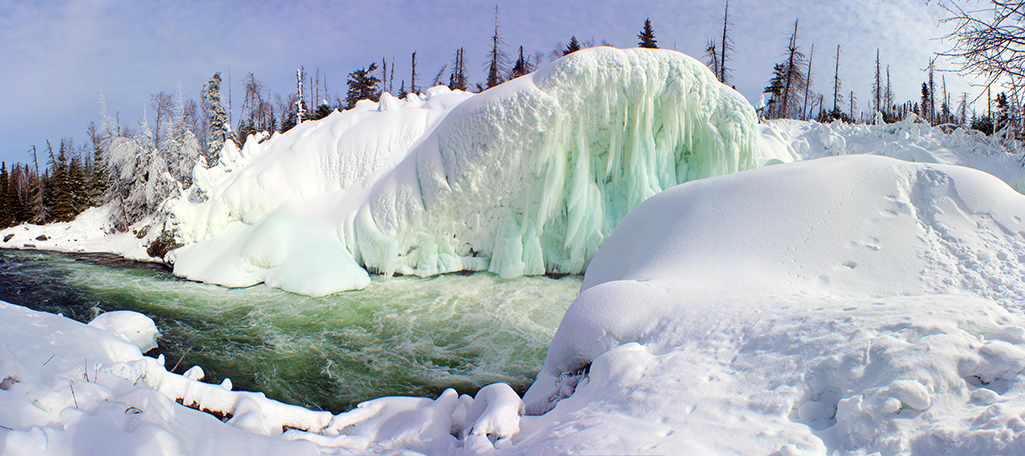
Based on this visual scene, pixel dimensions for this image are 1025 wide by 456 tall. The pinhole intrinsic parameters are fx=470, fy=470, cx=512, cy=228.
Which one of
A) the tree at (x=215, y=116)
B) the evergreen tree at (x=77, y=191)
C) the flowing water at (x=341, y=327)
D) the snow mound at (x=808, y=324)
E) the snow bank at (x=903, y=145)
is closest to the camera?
the snow mound at (x=808, y=324)

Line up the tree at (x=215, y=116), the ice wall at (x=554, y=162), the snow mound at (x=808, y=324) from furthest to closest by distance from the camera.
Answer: the tree at (x=215, y=116) < the ice wall at (x=554, y=162) < the snow mound at (x=808, y=324)

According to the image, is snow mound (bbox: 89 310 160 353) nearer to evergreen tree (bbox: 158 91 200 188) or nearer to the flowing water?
the flowing water

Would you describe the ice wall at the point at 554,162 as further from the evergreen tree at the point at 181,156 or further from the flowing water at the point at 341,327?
the evergreen tree at the point at 181,156

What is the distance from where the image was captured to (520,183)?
9.92m

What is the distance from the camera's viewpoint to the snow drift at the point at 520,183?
30.5 ft

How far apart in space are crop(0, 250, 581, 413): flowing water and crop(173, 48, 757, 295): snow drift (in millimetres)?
586

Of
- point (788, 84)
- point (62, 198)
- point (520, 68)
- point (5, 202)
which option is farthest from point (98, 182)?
point (788, 84)

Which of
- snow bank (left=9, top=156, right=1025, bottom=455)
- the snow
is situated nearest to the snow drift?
the snow

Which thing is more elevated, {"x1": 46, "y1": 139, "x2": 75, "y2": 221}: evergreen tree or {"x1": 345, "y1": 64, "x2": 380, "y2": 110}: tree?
{"x1": 345, "y1": 64, "x2": 380, "y2": 110}: tree

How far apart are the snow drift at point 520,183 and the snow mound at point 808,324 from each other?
523 cm

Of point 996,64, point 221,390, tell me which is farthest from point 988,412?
point 996,64

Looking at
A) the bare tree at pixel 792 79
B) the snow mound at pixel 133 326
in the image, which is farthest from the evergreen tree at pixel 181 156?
the bare tree at pixel 792 79

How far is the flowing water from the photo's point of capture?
544cm

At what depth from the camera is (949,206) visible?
3.47 meters
